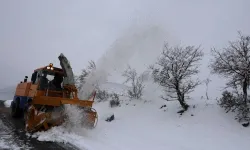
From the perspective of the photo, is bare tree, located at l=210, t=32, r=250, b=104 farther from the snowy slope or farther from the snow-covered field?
the snow-covered field

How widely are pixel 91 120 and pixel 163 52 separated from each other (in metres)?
7.11

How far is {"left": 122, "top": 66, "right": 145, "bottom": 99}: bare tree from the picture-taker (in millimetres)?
22123

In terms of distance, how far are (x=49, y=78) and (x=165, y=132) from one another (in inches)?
247

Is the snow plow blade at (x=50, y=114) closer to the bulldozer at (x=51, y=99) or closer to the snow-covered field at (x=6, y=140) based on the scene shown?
the bulldozer at (x=51, y=99)

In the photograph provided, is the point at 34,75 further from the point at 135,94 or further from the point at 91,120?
the point at 135,94

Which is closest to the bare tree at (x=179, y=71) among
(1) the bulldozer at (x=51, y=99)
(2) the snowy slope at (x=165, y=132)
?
(2) the snowy slope at (x=165, y=132)

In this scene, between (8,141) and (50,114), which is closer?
(8,141)

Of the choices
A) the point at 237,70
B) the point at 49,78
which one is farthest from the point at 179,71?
the point at 49,78

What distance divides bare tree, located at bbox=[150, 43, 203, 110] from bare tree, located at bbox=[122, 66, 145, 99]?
646 centimetres

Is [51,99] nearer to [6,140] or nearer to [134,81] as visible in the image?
[6,140]

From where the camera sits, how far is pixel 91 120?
1086 cm

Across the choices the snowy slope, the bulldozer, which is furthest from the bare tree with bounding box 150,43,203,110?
the bulldozer

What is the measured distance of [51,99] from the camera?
399 inches

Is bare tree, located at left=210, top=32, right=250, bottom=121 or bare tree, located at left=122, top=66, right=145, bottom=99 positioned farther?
bare tree, located at left=122, top=66, right=145, bottom=99
